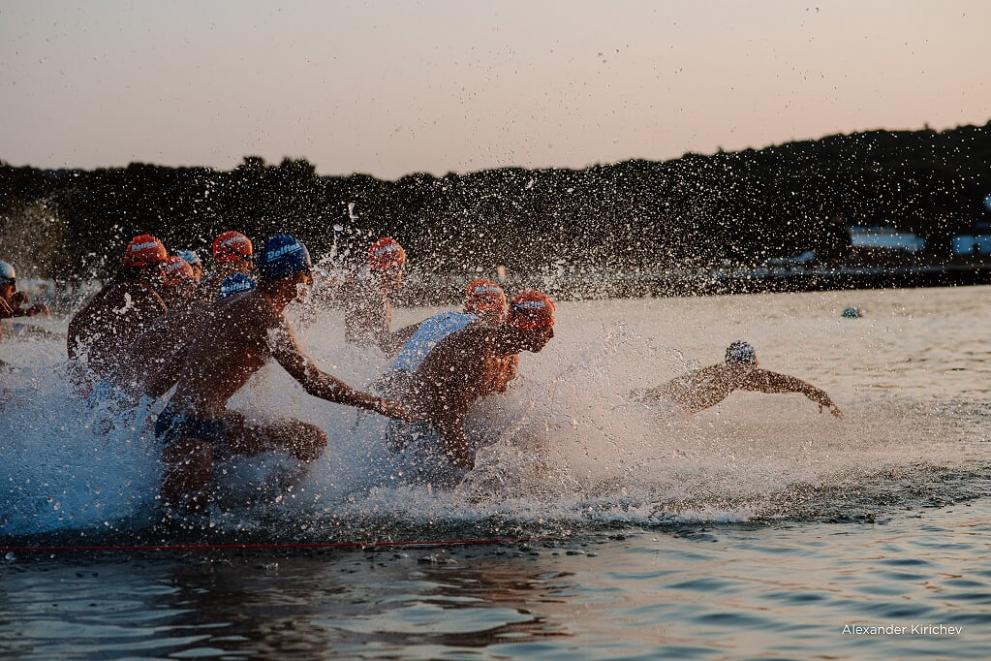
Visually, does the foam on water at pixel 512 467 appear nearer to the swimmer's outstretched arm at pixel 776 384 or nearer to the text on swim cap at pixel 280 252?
the swimmer's outstretched arm at pixel 776 384

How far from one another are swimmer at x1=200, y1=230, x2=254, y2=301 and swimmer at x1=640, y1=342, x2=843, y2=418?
426 cm

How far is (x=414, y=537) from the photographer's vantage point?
9.13 meters

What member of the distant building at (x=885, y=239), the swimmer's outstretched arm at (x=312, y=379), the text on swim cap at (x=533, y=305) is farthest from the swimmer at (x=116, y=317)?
the distant building at (x=885, y=239)

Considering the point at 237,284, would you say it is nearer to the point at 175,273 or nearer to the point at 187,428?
the point at 175,273

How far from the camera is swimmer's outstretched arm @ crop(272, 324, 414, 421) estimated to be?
8.95m

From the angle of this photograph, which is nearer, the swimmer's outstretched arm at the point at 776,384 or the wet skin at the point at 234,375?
the wet skin at the point at 234,375

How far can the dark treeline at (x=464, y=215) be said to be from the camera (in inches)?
3009

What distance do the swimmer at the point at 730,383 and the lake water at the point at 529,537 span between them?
0.31 metres

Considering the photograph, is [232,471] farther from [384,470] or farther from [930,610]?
[930,610]

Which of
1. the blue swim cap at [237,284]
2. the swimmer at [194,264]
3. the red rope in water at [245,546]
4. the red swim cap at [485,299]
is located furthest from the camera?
the swimmer at [194,264]

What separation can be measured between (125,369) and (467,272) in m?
60.9

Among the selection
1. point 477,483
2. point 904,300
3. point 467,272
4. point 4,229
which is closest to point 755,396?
point 477,483

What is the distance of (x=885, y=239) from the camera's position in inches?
3824

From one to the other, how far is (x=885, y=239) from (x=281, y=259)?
93.3 meters
